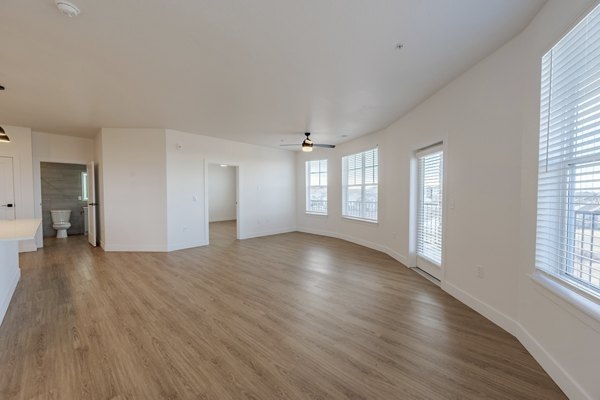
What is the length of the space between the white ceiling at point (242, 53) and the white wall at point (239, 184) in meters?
1.75

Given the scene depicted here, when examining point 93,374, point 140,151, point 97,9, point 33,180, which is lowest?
point 93,374

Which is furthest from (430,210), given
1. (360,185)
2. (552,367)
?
(360,185)

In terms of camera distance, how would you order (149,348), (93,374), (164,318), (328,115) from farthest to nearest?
(328,115) < (164,318) < (149,348) < (93,374)

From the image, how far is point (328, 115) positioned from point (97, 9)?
3.32 metres

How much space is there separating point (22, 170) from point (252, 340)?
22.2 ft

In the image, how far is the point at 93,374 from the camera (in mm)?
1918

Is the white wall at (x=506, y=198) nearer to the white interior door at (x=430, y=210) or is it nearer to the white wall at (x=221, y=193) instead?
the white interior door at (x=430, y=210)

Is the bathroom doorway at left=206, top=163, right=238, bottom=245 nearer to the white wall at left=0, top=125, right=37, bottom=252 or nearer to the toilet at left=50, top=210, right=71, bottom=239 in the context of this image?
the toilet at left=50, top=210, right=71, bottom=239

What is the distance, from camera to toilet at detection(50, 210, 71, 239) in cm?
719

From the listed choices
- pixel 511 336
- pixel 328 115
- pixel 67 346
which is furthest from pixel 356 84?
pixel 67 346

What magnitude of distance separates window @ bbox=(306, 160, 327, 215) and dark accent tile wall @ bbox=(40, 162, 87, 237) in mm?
7055

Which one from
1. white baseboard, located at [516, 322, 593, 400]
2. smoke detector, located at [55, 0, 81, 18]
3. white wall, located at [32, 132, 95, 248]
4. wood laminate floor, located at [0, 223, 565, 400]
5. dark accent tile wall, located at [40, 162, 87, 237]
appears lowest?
wood laminate floor, located at [0, 223, 565, 400]

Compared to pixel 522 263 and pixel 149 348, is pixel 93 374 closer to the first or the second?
pixel 149 348

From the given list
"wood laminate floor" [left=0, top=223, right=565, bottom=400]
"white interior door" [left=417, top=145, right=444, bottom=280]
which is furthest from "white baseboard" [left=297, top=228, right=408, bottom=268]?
"wood laminate floor" [left=0, top=223, right=565, bottom=400]
